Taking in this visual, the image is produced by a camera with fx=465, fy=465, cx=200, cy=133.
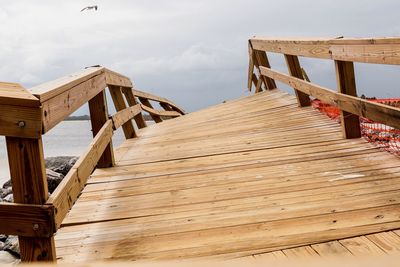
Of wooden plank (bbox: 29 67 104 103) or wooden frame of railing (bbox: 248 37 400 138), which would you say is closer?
wooden plank (bbox: 29 67 104 103)

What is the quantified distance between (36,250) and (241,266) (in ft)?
5.39

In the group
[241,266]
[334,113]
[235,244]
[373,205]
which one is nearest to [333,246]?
[235,244]

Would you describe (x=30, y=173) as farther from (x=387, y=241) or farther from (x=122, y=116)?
(x=122, y=116)

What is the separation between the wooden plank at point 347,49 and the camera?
3770 millimetres

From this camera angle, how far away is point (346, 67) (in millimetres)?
5266

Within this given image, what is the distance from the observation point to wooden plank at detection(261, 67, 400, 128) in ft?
13.3

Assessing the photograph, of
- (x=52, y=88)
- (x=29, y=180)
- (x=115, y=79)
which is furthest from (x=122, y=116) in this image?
(x=29, y=180)

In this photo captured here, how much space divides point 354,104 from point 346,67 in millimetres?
573

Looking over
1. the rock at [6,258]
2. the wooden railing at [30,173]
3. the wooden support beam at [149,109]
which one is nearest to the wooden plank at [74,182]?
the wooden railing at [30,173]

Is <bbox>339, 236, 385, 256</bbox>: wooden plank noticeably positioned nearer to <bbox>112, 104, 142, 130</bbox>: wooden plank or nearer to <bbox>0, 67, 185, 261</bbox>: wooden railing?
<bbox>0, 67, 185, 261</bbox>: wooden railing

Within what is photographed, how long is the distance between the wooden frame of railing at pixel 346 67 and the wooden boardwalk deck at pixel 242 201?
0.45m

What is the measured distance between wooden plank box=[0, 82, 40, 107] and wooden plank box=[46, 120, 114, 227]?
52cm

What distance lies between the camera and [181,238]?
306 centimetres

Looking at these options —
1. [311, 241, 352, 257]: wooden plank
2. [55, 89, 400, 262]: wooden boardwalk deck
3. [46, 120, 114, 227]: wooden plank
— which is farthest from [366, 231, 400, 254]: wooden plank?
[46, 120, 114, 227]: wooden plank
